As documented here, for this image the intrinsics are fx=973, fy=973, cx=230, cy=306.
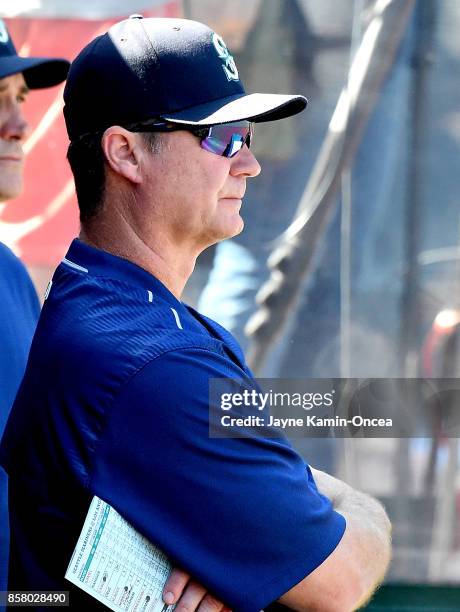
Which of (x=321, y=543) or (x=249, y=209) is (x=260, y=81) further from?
(x=321, y=543)

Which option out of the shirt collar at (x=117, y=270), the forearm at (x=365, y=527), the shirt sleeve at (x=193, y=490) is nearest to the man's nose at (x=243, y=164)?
the shirt collar at (x=117, y=270)

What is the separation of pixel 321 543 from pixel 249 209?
5.49 ft

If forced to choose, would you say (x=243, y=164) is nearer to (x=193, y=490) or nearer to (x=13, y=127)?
(x=193, y=490)

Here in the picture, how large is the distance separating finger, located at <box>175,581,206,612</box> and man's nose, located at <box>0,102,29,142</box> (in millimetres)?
1407

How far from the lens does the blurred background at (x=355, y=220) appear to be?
2795 millimetres

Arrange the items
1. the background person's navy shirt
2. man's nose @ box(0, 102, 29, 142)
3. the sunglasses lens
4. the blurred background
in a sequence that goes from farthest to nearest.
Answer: the blurred background, man's nose @ box(0, 102, 29, 142), the background person's navy shirt, the sunglasses lens

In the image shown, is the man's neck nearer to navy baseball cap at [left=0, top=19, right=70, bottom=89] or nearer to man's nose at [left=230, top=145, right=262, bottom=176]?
man's nose at [left=230, top=145, right=262, bottom=176]

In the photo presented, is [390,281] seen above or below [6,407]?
below

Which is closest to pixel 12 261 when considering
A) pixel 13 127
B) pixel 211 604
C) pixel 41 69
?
pixel 13 127

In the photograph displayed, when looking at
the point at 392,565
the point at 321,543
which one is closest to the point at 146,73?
the point at 321,543

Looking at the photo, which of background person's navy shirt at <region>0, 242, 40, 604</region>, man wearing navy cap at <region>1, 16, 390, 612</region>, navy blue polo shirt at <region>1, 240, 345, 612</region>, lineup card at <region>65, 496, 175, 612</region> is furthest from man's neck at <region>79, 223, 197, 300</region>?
background person's navy shirt at <region>0, 242, 40, 604</region>

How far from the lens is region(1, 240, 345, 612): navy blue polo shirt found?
126 centimetres

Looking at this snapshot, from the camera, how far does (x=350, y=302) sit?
9.31 ft

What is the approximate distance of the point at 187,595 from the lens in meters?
1.28
